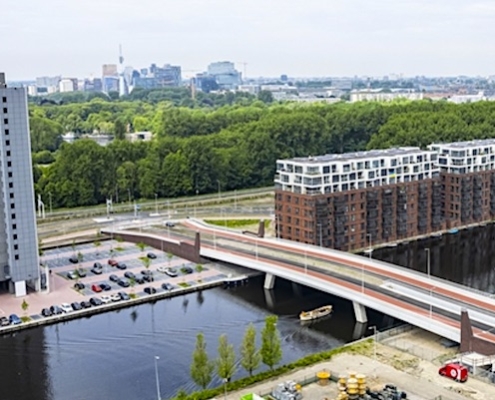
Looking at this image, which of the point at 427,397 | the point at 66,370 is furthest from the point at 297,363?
the point at 66,370

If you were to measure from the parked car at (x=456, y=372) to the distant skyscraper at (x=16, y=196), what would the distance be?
30.1 metres

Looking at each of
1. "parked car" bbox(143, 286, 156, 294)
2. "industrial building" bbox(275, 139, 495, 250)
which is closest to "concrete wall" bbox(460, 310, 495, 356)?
"parked car" bbox(143, 286, 156, 294)

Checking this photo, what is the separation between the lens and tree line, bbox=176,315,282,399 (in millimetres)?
32406

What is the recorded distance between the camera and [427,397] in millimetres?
31422

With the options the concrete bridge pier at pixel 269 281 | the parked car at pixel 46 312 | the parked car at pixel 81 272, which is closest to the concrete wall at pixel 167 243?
the concrete bridge pier at pixel 269 281

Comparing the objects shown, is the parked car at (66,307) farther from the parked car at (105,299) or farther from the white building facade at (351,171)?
the white building facade at (351,171)

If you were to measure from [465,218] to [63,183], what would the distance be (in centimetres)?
4621

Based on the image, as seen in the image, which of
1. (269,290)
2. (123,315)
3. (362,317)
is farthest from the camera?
(269,290)

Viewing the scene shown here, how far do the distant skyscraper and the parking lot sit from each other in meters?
1.60

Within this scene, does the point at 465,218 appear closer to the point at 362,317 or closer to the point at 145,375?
the point at 362,317

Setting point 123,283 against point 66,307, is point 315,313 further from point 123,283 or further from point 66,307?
point 66,307

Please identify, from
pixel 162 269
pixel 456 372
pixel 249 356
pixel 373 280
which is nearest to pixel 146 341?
pixel 249 356

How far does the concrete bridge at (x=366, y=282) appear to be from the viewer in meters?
37.3

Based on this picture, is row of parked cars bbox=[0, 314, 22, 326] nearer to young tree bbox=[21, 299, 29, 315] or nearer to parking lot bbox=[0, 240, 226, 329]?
parking lot bbox=[0, 240, 226, 329]
